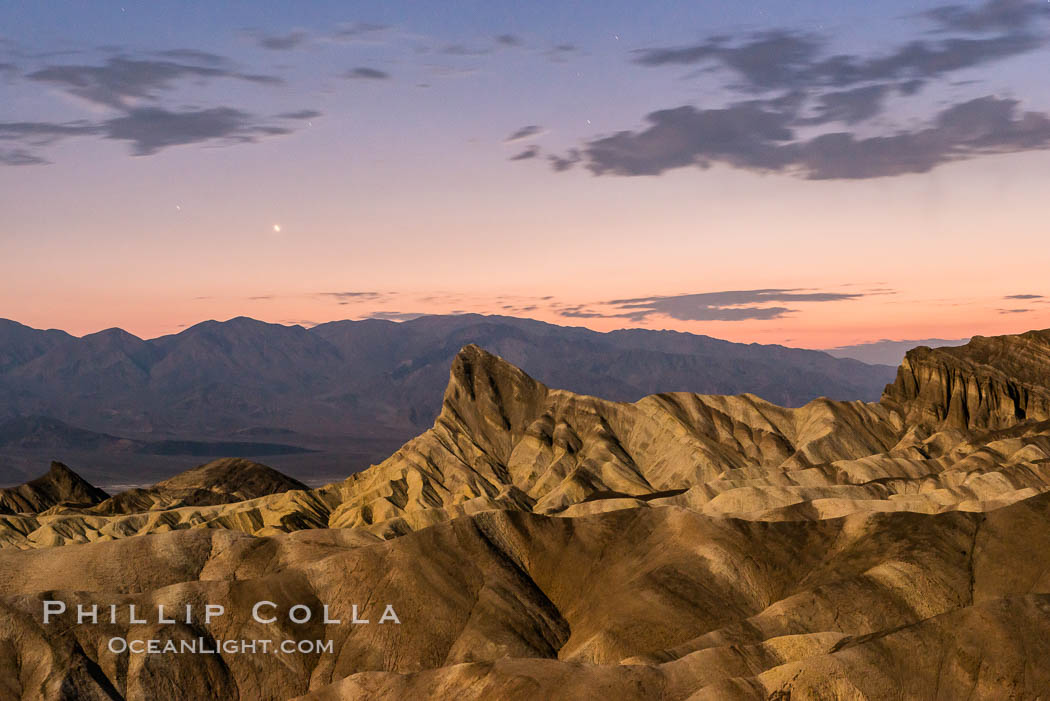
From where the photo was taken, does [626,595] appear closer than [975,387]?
Yes

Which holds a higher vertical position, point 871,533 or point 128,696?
point 871,533

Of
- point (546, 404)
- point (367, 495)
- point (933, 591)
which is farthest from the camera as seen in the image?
point (546, 404)

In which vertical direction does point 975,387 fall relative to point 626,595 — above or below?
above

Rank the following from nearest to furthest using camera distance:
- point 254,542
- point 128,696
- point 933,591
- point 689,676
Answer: point 689,676 < point 128,696 < point 933,591 < point 254,542

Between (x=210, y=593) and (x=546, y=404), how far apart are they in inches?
4600

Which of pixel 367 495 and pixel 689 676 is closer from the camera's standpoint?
pixel 689 676

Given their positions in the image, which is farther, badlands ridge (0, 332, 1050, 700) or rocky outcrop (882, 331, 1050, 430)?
rocky outcrop (882, 331, 1050, 430)

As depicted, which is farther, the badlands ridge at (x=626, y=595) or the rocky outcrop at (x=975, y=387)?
the rocky outcrop at (x=975, y=387)

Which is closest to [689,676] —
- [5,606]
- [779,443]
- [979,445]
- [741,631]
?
[741,631]

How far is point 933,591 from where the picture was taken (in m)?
80.6

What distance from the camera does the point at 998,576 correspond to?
8344 cm

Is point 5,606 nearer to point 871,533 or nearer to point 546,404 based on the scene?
point 871,533

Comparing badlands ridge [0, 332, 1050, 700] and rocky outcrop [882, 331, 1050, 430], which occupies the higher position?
rocky outcrop [882, 331, 1050, 430]

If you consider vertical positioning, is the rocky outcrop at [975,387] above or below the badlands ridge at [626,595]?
above
